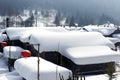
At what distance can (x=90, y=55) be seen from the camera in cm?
2502

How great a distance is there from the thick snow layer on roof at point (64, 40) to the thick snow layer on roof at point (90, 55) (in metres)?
0.63

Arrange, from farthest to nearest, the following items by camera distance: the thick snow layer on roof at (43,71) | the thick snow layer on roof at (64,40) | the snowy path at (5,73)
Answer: the thick snow layer on roof at (64,40), the snowy path at (5,73), the thick snow layer on roof at (43,71)

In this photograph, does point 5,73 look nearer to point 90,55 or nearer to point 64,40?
point 64,40

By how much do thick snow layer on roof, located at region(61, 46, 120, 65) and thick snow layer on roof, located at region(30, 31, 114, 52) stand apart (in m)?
0.63

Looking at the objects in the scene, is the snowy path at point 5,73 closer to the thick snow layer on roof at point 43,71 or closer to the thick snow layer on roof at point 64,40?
the thick snow layer on roof at point 43,71

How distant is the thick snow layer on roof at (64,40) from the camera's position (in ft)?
86.0

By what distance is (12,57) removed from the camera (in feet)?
98.5

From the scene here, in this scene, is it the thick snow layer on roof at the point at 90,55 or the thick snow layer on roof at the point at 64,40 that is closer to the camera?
the thick snow layer on roof at the point at 90,55

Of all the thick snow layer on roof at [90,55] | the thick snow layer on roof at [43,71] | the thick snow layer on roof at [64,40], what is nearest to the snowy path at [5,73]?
the thick snow layer on roof at [43,71]

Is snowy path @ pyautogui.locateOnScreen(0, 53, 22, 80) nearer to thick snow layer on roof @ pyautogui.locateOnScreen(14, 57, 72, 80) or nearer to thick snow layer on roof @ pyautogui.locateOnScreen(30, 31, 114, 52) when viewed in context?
thick snow layer on roof @ pyautogui.locateOnScreen(14, 57, 72, 80)

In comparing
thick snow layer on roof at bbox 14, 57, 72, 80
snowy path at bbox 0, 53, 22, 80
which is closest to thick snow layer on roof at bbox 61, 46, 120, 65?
thick snow layer on roof at bbox 14, 57, 72, 80

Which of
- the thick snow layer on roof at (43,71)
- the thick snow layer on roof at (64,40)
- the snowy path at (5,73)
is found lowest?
the snowy path at (5,73)

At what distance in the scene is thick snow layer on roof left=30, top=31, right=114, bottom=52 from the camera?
26203 mm

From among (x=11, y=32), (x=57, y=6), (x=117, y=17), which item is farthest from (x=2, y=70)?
(x=57, y=6)
